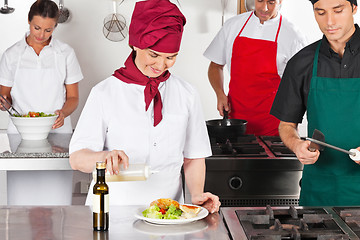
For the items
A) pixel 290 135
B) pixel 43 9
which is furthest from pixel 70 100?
pixel 290 135

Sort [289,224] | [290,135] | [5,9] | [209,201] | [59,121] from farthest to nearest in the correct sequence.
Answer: [5,9]
[59,121]
[290,135]
[209,201]
[289,224]

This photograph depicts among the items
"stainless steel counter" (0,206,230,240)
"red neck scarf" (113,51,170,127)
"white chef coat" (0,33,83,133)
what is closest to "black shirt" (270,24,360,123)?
"red neck scarf" (113,51,170,127)

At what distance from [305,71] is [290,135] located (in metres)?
0.30

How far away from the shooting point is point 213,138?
330 centimetres

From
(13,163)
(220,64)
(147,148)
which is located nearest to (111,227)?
(147,148)

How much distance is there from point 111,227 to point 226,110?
211cm

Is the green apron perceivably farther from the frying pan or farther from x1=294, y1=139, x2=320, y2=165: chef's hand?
the frying pan

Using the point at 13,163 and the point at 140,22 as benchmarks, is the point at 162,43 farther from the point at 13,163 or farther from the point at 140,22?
the point at 13,163

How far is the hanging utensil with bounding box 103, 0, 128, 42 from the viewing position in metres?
4.94

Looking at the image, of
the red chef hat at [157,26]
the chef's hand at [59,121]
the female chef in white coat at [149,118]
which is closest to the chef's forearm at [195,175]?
the female chef in white coat at [149,118]

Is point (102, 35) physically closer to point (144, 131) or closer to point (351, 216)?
point (144, 131)

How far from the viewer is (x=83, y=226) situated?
1839 mm

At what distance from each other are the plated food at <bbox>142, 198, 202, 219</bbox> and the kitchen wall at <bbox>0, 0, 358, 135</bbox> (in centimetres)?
327

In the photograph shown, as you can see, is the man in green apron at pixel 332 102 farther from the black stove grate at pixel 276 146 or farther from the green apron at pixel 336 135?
the black stove grate at pixel 276 146
